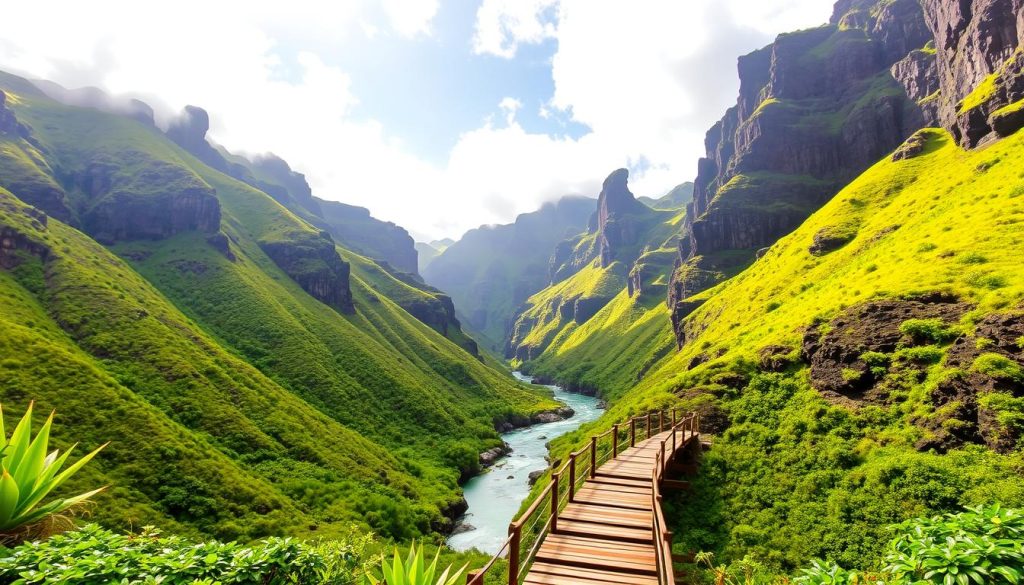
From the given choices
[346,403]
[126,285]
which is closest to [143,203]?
[126,285]

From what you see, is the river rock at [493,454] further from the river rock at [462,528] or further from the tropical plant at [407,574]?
the tropical plant at [407,574]

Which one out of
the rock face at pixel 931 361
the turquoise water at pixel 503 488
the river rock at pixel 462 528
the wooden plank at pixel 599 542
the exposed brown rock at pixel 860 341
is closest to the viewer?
the wooden plank at pixel 599 542

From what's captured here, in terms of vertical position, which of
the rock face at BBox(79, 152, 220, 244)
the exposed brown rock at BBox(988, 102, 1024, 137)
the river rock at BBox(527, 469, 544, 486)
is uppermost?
the exposed brown rock at BBox(988, 102, 1024, 137)

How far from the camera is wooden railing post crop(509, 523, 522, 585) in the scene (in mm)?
8516

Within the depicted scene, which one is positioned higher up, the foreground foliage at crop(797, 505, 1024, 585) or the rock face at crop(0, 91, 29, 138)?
the rock face at crop(0, 91, 29, 138)

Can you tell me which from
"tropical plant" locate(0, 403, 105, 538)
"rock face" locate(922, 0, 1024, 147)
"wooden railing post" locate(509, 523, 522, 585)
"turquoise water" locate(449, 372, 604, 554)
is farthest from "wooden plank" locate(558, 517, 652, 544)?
"rock face" locate(922, 0, 1024, 147)

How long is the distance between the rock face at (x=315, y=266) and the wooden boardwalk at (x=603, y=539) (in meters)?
102

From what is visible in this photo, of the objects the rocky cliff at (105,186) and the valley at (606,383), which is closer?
the valley at (606,383)

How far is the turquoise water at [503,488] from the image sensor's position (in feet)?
135

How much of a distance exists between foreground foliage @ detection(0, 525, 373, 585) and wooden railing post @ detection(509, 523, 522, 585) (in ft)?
9.71

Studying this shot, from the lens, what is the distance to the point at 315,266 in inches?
4473

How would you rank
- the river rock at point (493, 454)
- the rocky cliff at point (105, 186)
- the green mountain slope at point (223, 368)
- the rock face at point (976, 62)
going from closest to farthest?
1. the green mountain slope at point (223, 368)
2. the rock face at point (976, 62)
3. the river rock at point (493, 454)
4. the rocky cliff at point (105, 186)

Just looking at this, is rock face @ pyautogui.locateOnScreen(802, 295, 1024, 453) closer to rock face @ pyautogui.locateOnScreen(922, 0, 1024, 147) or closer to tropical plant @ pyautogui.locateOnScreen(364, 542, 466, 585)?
tropical plant @ pyautogui.locateOnScreen(364, 542, 466, 585)

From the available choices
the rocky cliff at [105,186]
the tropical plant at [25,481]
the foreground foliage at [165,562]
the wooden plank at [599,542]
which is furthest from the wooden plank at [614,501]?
the rocky cliff at [105,186]
